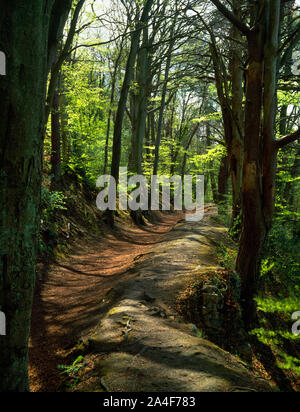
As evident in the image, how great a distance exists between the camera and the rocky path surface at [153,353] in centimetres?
246

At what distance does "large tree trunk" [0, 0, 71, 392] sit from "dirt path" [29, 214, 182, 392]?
1.43 m

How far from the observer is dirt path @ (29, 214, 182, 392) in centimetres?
359

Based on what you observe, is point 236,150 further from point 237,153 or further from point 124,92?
point 124,92

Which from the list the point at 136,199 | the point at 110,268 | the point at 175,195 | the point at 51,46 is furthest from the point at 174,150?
the point at 51,46

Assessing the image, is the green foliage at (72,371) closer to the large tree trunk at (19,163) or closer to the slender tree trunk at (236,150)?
the large tree trunk at (19,163)

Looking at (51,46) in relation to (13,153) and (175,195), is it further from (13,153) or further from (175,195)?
(175,195)

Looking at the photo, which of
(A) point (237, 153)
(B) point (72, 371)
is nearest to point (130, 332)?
(B) point (72, 371)

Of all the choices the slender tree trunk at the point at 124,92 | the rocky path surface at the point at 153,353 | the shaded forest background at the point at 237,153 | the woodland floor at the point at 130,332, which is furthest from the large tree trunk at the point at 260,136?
the slender tree trunk at the point at 124,92

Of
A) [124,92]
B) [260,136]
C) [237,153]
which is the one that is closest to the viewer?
[260,136]

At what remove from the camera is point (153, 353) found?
9.69 ft

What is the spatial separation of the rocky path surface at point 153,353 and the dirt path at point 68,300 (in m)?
0.54

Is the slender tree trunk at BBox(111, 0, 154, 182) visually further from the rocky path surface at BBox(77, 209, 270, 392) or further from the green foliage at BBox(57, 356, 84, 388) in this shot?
the green foliage at BBox(57, 356, 84, 388)

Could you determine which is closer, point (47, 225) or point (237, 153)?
point (47, 225)

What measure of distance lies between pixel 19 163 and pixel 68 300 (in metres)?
4.43
